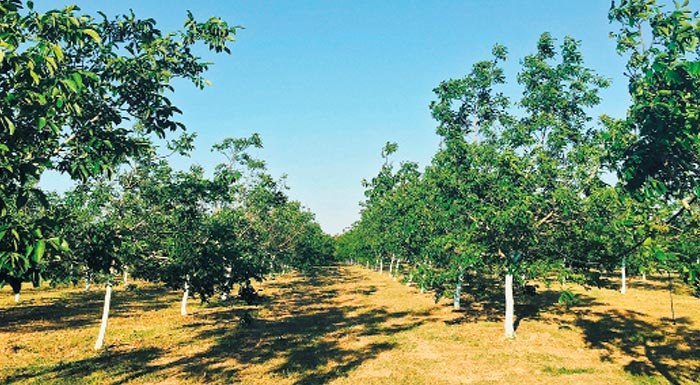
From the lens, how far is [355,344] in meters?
26.5

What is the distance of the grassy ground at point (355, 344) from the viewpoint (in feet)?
65.3

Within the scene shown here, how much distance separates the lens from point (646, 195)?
396 inches

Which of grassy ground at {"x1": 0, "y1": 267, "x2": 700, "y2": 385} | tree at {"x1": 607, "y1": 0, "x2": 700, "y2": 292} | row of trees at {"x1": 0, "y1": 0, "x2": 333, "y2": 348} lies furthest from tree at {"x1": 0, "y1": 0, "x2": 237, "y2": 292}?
grassy ground at {"x1": 0, "y1": 267, "x2": 700, "y2": 385}

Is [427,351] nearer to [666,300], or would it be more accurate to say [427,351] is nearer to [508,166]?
[508,166]

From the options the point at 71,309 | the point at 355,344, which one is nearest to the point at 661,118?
the point at 355,344

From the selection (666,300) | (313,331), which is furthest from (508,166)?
(666,300)

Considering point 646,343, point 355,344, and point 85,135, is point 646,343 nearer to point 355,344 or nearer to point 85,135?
point 355,344

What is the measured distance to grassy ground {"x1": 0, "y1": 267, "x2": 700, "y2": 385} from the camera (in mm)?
19906

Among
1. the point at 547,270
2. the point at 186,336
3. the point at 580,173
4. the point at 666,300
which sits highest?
the point at 580,173

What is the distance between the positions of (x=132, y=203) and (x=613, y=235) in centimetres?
2500

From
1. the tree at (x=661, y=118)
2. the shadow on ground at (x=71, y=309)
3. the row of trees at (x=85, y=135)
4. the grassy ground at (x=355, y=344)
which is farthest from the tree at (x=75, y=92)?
the shadow on ground at (x=71, y=309)

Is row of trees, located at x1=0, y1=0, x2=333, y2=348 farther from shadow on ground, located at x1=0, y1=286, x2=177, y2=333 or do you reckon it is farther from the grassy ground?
shadow on ground, located at x1=0, y1=286, x2=177, y2=333

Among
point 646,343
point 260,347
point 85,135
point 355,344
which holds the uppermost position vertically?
point 85,135

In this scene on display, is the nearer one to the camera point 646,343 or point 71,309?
point 646,343
